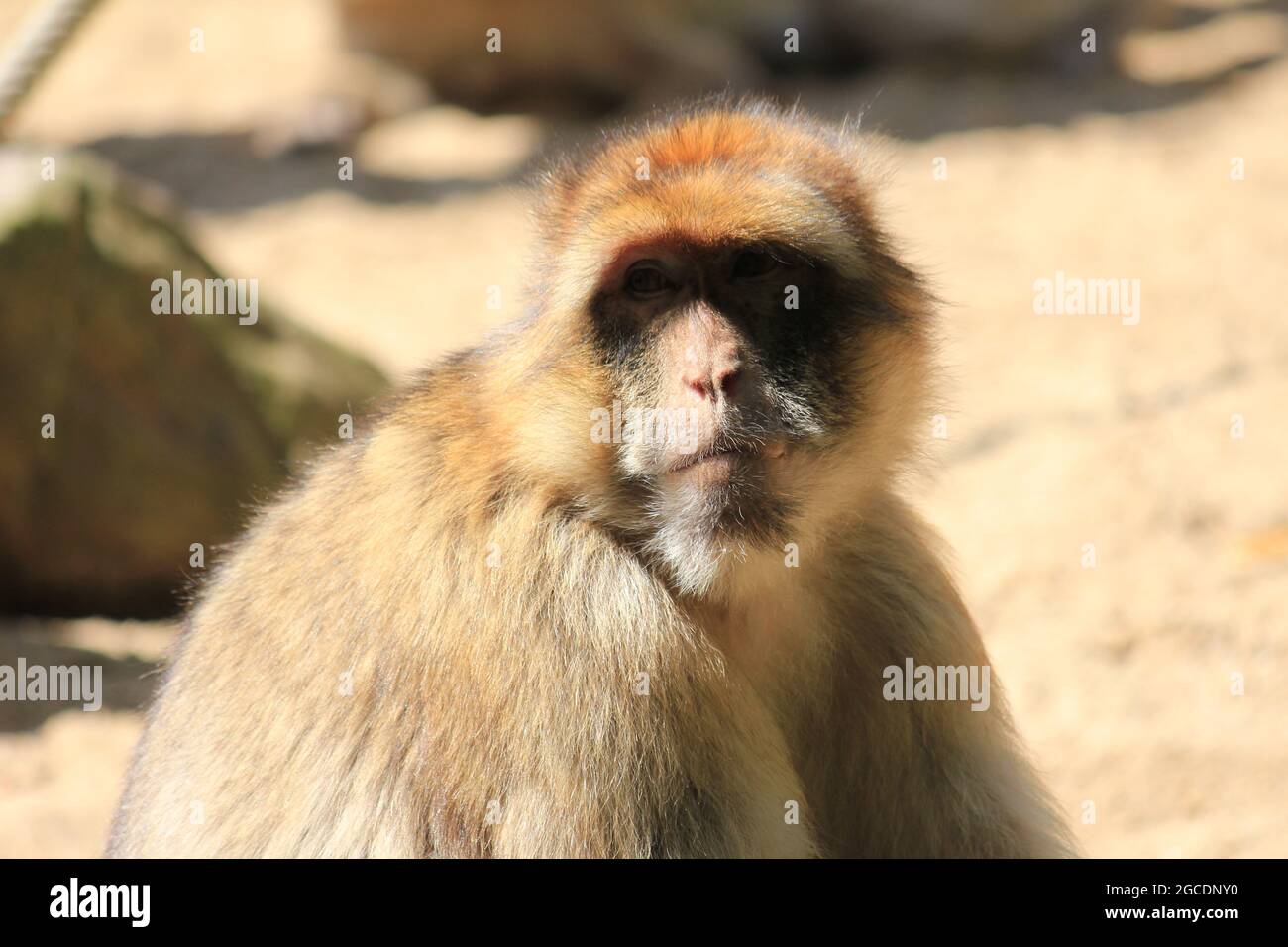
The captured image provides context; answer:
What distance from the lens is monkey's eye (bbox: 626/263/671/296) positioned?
3426 millimetres

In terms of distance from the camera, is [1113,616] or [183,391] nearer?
[1113,616]

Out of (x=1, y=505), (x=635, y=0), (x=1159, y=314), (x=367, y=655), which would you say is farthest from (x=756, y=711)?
(x=635, y=0)

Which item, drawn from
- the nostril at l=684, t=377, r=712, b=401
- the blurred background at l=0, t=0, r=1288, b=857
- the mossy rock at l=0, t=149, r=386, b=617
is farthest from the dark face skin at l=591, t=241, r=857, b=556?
the mossy rock at l=0, t=149, r=386, b=617

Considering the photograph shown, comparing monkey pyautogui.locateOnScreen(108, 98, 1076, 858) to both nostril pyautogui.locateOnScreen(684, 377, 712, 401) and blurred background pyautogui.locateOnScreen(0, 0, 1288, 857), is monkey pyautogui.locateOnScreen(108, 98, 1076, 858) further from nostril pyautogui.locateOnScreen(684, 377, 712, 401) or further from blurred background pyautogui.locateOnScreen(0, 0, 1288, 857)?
blurred background pyautogui.locateOnScreen(0, 0, 1288, 857)

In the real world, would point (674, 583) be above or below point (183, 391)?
below

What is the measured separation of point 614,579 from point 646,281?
0.66 m

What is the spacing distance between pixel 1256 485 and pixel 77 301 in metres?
5.25

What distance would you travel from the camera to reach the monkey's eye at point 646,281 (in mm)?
3426

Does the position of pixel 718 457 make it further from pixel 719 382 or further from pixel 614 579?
pixel 614 579

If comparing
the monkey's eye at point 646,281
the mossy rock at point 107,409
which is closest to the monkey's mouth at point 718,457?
the monkey's eye at point 646,281

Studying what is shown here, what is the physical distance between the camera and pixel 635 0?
12.5 meters

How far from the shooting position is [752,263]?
3.44 m
